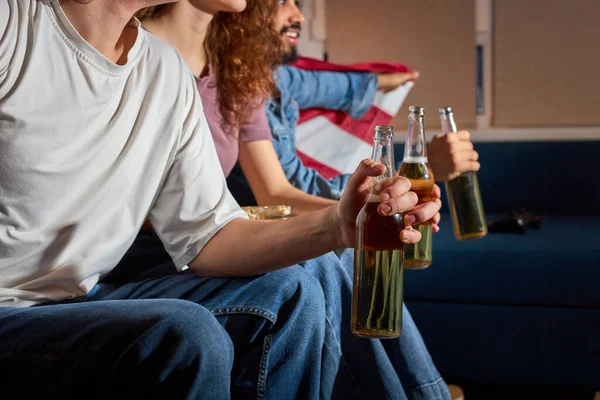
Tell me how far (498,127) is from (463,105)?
0.53 feet

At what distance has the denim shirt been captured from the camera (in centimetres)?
209

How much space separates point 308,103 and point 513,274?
0.77m

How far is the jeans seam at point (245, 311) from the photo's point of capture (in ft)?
3.82

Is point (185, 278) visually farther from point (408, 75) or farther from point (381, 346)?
point (408, 75)

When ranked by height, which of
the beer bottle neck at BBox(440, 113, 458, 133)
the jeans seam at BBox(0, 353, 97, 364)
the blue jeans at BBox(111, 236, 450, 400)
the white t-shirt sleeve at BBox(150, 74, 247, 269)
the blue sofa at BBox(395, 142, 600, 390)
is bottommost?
the blue sofa at BBox(395, 142, 600, 390)

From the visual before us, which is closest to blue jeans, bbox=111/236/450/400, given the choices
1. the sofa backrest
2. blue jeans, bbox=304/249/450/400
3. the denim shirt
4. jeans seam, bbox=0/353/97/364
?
blue jeans, bbox=304/249/450/400

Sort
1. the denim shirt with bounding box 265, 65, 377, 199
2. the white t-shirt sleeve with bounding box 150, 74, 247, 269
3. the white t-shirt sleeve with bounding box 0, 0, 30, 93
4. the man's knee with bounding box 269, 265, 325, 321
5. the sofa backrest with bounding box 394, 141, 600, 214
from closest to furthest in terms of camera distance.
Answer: the white t-shirt sleeve with bounding box 0, 0, 30, 93 < the man's knee with bounding box 269, 265, 325, 321 < the white t-shirt sleeve with bounding box 150, 74, 247, 269 < the denim shirt with bounding box 265, 65, 377, 199 < the sofa backrest with bounding box 394, 141, 600, 214

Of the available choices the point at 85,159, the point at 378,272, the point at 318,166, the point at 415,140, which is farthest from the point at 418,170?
the point at 318,166

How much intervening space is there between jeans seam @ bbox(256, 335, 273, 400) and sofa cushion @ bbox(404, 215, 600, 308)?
107 cm

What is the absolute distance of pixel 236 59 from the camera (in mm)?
1764

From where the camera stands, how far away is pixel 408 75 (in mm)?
2676

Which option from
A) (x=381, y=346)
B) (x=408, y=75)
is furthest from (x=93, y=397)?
(x=408, y=75)

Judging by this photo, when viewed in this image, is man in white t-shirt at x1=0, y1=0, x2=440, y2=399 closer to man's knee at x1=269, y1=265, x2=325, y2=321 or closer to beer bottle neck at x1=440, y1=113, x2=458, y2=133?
man's knee at x1=269, y1=265, x2=325, y2=321

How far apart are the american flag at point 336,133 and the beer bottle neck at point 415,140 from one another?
906 millimetres
